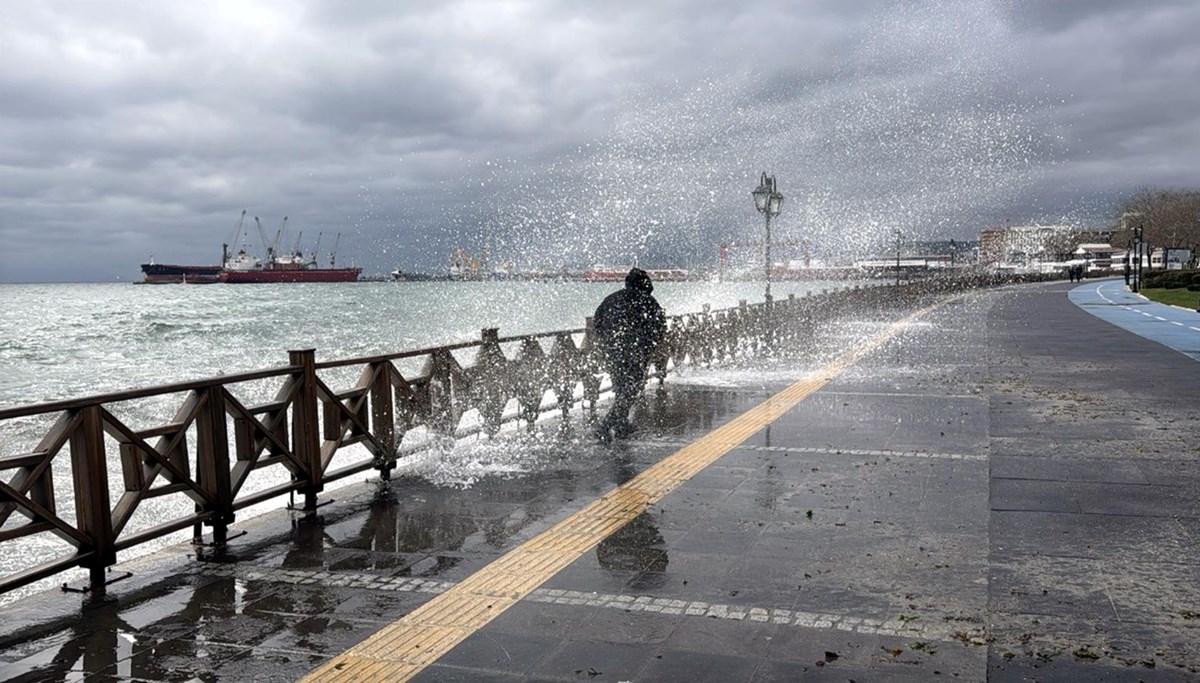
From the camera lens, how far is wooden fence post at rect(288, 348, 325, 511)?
24.9 ft

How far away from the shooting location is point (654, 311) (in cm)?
1159

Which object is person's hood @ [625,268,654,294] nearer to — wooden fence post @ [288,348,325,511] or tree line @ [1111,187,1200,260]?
wooden fence post @ [288,348,325,511]

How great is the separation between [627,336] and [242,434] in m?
5.41

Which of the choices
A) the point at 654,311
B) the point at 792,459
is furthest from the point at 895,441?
the point at 654,311

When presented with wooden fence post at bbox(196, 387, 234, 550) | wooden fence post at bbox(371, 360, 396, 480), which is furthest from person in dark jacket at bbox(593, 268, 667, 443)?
wooden fence post at bbox(196, 387, 234, 550)

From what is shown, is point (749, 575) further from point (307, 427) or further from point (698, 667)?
point (307, 427)

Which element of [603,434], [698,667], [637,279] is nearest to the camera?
[698,667]

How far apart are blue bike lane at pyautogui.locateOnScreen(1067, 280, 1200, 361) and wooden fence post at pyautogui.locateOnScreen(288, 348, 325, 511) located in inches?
722

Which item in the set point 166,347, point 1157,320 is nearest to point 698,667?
point 1157,320

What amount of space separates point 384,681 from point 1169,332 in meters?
28.2

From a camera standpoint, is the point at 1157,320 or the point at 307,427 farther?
the point at 1157,320

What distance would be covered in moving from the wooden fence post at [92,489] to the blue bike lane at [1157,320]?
20.1 meters

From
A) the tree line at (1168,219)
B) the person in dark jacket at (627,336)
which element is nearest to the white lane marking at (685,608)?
the person in dark jacket at (627,336)

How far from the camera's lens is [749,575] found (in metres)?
5.57
